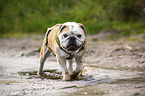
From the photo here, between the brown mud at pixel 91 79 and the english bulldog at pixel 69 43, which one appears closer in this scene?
the brown mud at pixel 91 79

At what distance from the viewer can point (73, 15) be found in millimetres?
14672

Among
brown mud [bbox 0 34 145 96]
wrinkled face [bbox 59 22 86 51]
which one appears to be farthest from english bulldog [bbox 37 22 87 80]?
brown mud [bbox 0 34 145 96]

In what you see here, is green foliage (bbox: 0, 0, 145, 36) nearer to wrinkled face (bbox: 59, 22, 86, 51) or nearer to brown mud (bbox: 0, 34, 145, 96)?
brown mud (bbox: 0, 34, 145, 96)

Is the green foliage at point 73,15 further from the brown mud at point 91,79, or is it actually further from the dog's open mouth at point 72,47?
the dog's open mouth at point 72,47

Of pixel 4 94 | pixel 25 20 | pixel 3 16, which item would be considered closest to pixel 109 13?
pixel 25 20

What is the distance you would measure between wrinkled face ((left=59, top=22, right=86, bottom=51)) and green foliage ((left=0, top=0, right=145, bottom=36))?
6119mm

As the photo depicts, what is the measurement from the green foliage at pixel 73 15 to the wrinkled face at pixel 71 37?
20.1ft

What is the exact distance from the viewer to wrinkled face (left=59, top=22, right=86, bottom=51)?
13.4 feet

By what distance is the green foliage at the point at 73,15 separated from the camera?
43.0 feet

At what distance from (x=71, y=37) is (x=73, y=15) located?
1075 cm

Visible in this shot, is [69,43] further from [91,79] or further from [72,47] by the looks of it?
[91,79]

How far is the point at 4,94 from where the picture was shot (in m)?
3.48

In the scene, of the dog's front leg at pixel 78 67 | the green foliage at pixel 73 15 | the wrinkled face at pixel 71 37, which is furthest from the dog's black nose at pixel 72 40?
the green foliage at pixel 73 15

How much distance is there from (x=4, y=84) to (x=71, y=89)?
4.22 feet
